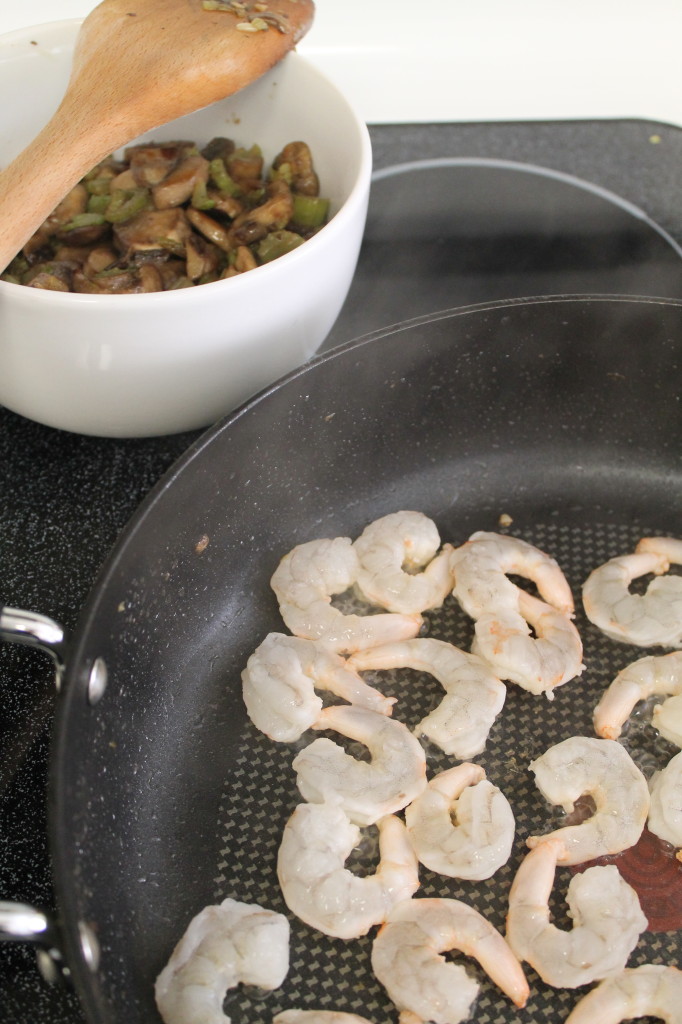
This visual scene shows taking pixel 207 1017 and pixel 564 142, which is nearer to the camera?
pixel 207 1017

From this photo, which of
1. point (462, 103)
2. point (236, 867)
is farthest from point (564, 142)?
point (236, 867)

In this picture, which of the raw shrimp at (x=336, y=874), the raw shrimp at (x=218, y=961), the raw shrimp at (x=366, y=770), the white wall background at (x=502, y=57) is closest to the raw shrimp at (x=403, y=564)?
the raw shrimp at (x=366, y=770)

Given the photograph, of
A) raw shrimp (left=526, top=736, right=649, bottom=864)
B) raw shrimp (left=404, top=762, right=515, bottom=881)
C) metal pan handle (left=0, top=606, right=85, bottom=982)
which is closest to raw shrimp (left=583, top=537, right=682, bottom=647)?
raw shrimp (left=526, top=736, right=649, bottom=864)

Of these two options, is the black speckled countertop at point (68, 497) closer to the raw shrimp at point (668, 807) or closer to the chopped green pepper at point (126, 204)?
the chopped green pepper at point (126, 204)

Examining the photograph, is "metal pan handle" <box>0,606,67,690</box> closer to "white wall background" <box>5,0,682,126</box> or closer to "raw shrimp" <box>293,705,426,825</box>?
"raw shrimp" <box>293,705,426,825</box>

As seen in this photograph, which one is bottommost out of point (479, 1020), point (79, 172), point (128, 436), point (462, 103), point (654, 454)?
point (479, 1020)

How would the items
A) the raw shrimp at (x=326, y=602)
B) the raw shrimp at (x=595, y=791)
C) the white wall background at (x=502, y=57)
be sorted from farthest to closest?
the white wall background at (x=502, y=57), the raw shrimp at (x=326, y=602), the raw shrimp at (x=595, y=791)

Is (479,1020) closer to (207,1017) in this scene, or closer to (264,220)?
(207,1017)
